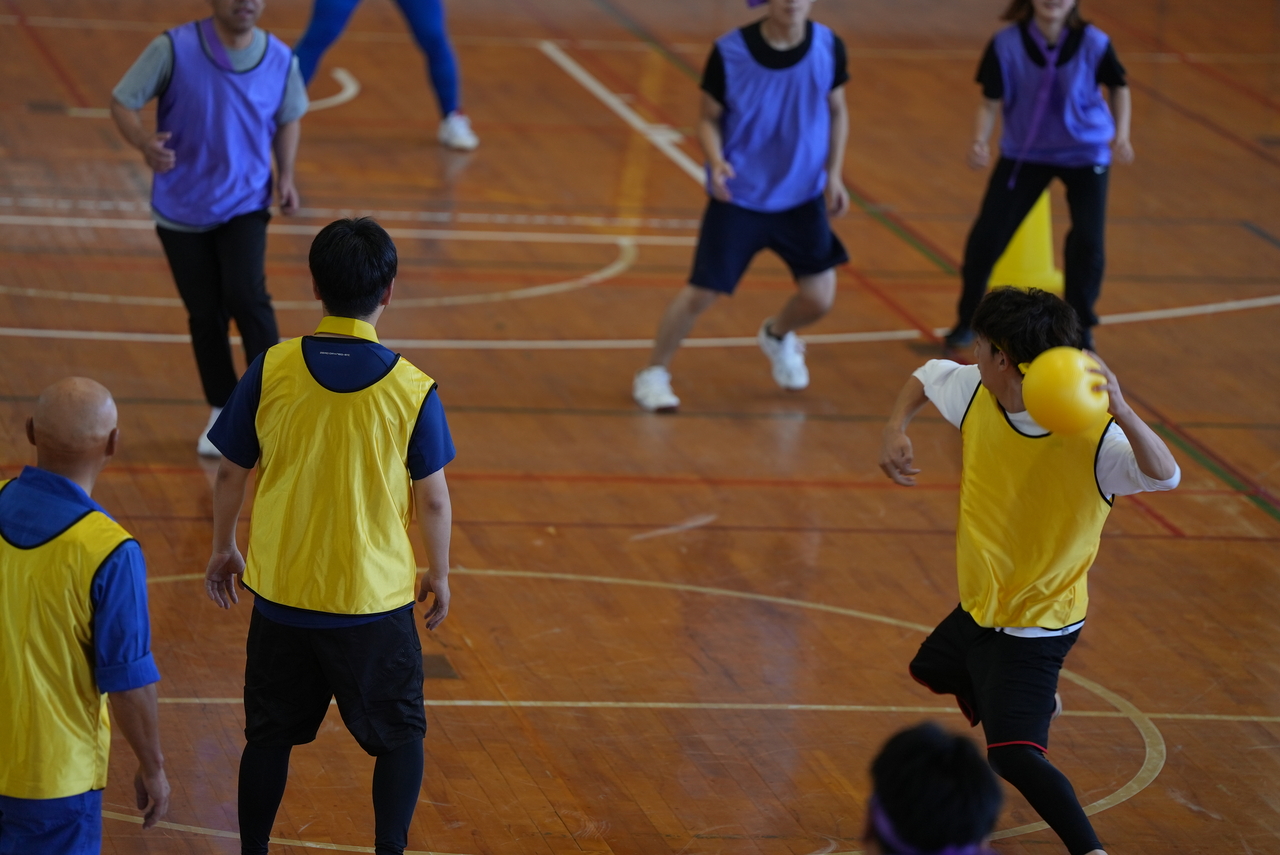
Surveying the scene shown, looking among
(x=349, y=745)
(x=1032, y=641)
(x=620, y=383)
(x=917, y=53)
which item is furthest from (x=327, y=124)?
(x=1032, y=641)

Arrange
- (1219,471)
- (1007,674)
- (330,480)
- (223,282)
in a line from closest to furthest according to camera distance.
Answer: (330,480) → (1007,674) → (223,282) → (1219,471)

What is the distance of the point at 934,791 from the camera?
2145 millimetres

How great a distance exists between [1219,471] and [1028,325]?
3443mm

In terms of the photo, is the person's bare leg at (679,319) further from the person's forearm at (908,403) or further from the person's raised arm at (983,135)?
the person's forearm at (908,403)

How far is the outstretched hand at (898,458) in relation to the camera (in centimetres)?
370

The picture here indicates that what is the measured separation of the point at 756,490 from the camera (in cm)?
608

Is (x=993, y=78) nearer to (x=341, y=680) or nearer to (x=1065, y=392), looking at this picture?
(x=1065, y=392)

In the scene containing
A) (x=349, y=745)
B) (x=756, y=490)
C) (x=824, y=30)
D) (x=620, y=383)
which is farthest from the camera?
(x=620, y=383)

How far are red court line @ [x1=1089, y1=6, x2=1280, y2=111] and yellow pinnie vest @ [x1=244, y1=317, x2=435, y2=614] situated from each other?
11165 mm

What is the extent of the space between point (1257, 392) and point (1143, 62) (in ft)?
24.4

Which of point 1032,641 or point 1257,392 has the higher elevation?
point 1032,641

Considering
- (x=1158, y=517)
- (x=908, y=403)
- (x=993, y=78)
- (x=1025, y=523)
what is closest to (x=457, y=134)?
(x=993, y=78)

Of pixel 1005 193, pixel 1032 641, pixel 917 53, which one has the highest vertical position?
pixel 1032 641

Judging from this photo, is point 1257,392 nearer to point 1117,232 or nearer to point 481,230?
point 1117,232
